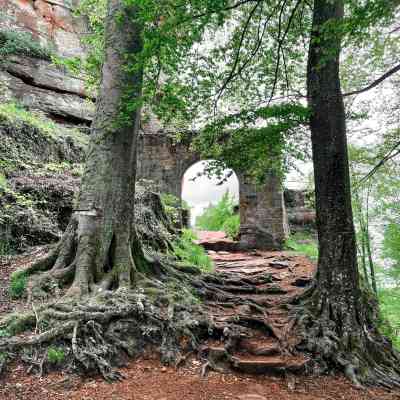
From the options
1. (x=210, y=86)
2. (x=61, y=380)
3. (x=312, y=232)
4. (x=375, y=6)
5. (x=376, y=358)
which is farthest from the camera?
(x=312, y=232)

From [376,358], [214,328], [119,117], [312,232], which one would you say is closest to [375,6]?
[119,117]

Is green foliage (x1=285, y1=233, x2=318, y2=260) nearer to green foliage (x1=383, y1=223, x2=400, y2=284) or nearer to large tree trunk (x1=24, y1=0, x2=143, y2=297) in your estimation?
green foliage (x1=383, y1=223, x2=400, y2=284)

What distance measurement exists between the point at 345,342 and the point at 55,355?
3765mm

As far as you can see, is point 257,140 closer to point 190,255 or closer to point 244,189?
point 190,255

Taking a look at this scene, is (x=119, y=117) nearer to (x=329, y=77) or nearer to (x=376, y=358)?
(x=329, y=77)

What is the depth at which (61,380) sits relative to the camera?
9.30 feet

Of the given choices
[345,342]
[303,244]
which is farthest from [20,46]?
[345,342]

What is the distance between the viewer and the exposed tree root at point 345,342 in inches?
164

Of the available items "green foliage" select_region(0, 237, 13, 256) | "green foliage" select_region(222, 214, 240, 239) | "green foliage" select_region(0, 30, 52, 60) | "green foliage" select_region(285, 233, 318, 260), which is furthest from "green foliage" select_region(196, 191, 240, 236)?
"green foliage" select_region(0, 237, 13, 256)

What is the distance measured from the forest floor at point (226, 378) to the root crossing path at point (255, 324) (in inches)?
0.5

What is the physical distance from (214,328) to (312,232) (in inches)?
480

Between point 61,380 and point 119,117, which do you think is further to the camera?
point 119,117

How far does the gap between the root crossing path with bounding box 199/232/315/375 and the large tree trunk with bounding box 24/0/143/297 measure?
1.52 m

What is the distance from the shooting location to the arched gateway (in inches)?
514
